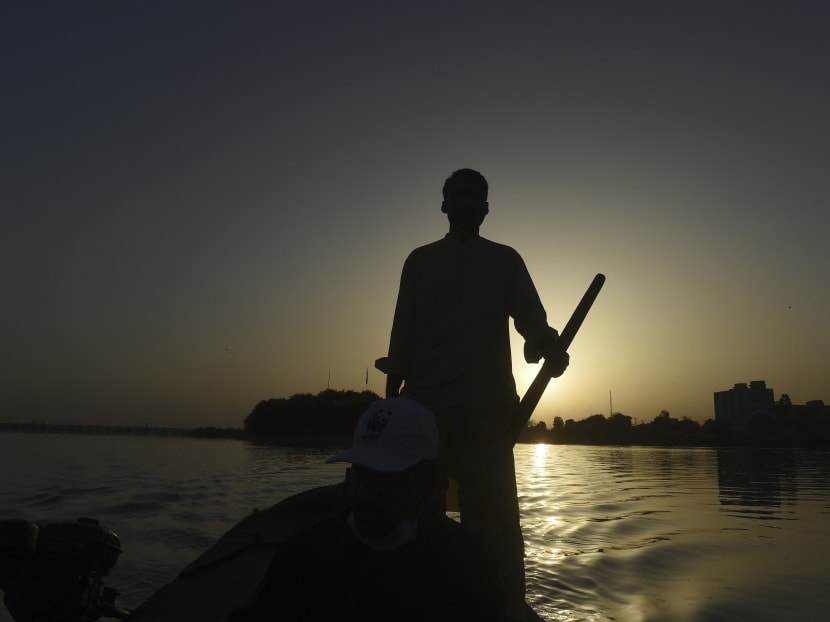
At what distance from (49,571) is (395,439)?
1435 millimetres

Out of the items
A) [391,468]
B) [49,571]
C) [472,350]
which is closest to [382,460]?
[391,468]

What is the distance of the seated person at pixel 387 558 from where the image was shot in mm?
1534

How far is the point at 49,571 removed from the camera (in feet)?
6.64

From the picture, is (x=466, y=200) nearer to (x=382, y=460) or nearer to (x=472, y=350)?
(x=472, y=350)

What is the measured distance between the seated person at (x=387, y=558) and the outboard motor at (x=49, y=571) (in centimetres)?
93

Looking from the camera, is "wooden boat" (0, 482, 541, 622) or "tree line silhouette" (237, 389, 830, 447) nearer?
"wooden boat" (0, 482, 541, 622)

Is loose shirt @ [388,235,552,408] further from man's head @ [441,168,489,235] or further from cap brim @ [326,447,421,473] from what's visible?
cap brim @ [326,447,421,473]

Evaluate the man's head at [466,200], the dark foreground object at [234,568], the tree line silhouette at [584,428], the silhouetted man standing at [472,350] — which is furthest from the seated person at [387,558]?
the tree line silhouette at [584,428]

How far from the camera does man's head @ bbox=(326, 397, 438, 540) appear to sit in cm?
161

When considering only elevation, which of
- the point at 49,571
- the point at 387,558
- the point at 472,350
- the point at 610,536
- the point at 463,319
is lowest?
the point at 610,536

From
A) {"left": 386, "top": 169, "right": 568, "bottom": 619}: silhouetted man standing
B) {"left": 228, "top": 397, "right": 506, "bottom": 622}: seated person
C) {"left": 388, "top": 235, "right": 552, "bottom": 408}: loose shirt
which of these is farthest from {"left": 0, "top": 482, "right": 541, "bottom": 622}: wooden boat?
{"left": 388, "top": 235, "right": 552, "bottom": 408}: loose shirt

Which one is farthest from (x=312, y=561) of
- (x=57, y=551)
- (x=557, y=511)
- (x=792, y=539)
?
(x=557, y=511)

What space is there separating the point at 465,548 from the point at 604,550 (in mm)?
7764

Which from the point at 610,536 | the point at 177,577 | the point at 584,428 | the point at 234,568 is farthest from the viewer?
the point at 584,428
